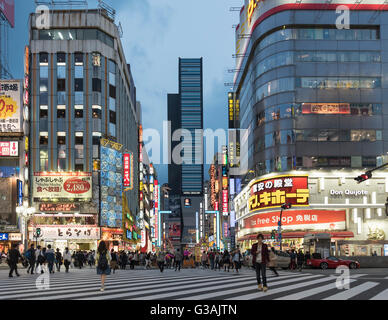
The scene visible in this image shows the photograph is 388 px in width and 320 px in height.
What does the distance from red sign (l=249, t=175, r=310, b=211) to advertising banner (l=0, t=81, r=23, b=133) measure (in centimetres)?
2949

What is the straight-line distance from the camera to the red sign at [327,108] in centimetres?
6450

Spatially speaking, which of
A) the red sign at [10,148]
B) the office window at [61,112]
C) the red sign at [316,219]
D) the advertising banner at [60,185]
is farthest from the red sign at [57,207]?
the red sign at [316,219]

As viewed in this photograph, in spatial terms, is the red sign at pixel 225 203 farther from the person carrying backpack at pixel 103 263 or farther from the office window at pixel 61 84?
the person carrying backpack at pixel 103 263

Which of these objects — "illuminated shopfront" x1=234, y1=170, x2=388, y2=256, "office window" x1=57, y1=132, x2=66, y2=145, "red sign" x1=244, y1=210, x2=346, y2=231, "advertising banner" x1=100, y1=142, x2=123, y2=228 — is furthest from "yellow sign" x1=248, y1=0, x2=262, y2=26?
"office window" x1=57, y1=132, x2=66, y2=145

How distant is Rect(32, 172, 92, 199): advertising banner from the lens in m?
70.5

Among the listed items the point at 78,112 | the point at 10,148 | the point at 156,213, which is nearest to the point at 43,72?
the point at 78,112

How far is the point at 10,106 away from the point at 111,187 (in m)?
20.7

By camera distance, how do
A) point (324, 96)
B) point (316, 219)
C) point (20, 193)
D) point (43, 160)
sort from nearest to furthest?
1. point (20, 193)
2. point (316, 219)
3. point (324, 96)
4. point (43, 160)

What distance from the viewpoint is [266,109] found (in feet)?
223

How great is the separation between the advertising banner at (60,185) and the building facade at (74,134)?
0.42ft

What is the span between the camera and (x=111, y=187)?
248ft

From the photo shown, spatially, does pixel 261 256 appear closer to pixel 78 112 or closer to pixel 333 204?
pixel 333 204
